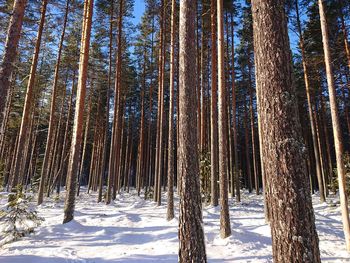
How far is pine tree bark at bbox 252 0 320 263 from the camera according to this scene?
8.79ft

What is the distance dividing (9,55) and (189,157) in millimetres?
4917

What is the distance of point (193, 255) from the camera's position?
454 centimetres

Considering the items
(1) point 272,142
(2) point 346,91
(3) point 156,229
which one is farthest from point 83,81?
(2) point 346,91

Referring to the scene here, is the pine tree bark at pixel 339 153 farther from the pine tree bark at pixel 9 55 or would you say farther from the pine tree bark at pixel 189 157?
the pine tree bark at pixel 9 55

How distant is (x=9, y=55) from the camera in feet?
18.9

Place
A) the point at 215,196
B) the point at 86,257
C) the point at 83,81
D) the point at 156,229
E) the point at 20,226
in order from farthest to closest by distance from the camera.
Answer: the point at 215,196 < the point at 83,81 < the point at 156,229 < the point at 20,226 < the point at 86,257

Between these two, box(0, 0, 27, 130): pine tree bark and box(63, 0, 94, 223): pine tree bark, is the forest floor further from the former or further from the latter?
box(0, 0, 27, 130): pine tree bark

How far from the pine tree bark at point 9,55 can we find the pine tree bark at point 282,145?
540 cm

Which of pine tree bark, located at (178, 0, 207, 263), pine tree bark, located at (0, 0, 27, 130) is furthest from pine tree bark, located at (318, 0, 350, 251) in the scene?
pine tree bark, located at (0, 0, 27, 130)

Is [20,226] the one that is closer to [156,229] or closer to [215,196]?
[156,229]

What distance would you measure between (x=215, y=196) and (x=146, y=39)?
1394 centimetres

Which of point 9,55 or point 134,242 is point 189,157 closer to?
point 134,242

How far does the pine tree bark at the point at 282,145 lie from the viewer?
2.68 metres

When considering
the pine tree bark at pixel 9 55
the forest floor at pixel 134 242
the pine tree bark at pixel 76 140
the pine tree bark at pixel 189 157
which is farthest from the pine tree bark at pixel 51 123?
the pine tree bark at pixel 189 157
